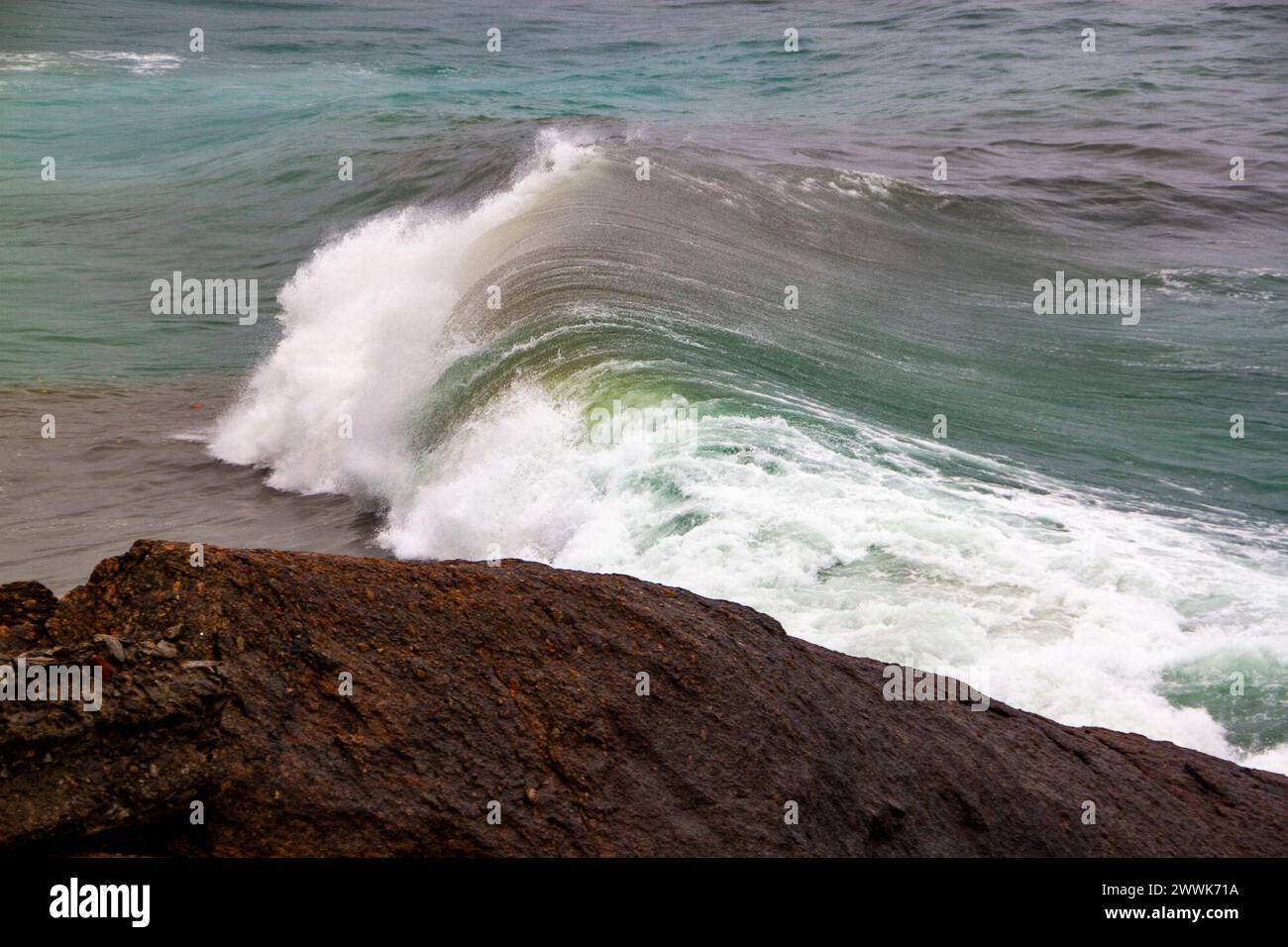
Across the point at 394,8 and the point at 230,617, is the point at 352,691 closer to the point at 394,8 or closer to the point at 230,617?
the point at 230,617

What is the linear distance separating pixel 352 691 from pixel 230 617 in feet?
1.10

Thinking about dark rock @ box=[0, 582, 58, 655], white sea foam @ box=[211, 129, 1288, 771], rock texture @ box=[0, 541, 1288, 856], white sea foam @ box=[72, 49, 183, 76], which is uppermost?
white sea foam @ box=[72, 49, 183, 76]

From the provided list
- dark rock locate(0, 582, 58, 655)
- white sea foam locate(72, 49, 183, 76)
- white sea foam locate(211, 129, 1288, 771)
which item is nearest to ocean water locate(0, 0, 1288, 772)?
white sea foam locate(211, 129, 1288, 771)

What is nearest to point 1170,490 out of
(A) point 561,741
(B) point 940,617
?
(B) point 940,617

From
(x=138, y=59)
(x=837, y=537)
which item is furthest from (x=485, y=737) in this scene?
(x=138, y=59)

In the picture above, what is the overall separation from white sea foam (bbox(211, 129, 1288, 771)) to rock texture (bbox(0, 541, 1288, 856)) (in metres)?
1.82

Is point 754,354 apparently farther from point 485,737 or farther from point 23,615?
point 23,615

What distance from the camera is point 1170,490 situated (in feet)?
26.6

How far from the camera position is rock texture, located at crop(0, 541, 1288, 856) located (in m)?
2.70

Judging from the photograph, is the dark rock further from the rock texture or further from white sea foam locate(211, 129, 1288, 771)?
white sea foam locate(211, 129, 1288, 771)

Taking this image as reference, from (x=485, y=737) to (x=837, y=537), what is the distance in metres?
3.82

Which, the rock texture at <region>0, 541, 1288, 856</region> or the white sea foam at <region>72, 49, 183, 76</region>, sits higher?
the white sea foam at <region>72, 49, 183, 76</region>

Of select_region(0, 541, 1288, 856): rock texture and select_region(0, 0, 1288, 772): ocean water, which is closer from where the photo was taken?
select_region(0, 541, 1288, 856): rock texture

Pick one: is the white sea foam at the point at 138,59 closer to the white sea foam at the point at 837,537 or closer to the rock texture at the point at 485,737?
the white sea foam at the point at 837,537
